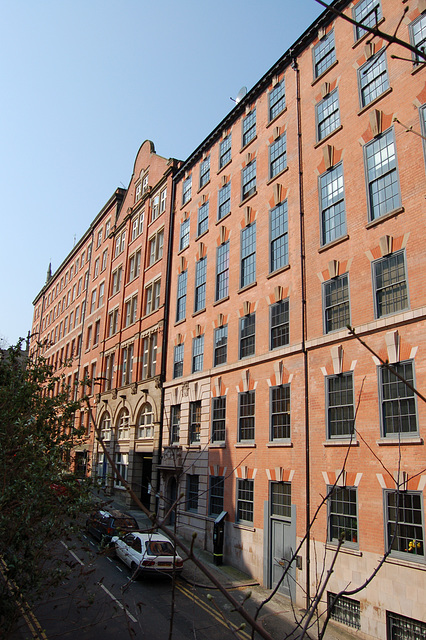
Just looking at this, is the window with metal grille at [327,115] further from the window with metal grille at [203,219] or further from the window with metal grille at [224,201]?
the window with metal grille at [203,219]

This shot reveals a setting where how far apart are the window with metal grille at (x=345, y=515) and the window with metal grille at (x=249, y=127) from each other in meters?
18.5

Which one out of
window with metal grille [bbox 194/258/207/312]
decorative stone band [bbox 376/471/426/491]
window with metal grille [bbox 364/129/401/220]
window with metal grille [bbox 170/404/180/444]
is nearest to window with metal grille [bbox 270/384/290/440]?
decorative stone band [bbox 376/471/426/491]

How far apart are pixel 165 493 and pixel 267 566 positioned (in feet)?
36.8

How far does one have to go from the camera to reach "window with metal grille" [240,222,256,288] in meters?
24.4

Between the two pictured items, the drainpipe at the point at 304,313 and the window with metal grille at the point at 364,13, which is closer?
the drainpipe at the point at 304,313

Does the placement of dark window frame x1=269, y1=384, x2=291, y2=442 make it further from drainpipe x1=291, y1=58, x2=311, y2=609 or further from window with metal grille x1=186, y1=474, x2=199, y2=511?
window with metal grille x1=186, y1=474, x2=199, y2=511

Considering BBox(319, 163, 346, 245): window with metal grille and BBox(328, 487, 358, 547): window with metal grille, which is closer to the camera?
BBox(328, 487, 358, 547): window with metal grille

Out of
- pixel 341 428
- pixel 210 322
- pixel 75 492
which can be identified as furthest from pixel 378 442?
pixel 210 322

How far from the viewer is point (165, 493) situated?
96.8ft

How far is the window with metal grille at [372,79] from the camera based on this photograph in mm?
18422

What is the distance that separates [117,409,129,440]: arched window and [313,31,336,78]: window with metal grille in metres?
26.6

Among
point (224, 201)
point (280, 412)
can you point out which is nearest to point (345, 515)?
point (280, 412)

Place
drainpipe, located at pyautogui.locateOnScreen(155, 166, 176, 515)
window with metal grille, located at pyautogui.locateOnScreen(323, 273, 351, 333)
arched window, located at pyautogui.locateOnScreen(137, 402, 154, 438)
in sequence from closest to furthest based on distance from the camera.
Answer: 1. window with metal grille, located at pyautogui.locateOnScreen(323, 273, 351, 333)
2. drainpipe, located at pyautogui.locateOnScreen(155, 166, 176, 515)
3. arched window, located at pyautogui.locateOnScreen(137, 402, 154, 438)

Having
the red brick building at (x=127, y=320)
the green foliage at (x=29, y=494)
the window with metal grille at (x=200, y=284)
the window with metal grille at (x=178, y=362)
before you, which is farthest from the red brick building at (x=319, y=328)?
the red brick building at (x=127, y=320)
